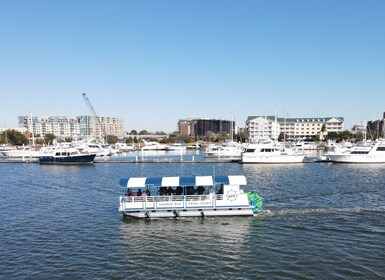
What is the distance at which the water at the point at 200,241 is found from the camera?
19.4 m

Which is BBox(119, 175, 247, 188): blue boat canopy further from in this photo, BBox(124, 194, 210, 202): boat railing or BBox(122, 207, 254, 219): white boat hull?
BBox(122, 207, 254, 219): white boat hull

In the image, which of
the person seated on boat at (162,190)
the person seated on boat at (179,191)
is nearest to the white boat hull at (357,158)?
the person seated on boat at (179,191)

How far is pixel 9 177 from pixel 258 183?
156ft

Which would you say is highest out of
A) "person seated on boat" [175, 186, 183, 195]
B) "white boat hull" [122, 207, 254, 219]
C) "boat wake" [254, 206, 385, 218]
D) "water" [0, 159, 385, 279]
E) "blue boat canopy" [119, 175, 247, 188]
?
"blue boat canopy" [119, 175, 247, 188]

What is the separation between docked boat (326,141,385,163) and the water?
41.3m

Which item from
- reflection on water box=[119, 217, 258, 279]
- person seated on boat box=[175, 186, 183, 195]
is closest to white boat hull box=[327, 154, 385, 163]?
reflection on water box=[119, 217, 258, 279]

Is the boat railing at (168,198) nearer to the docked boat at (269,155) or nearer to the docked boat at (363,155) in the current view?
the docked boat at (269,155)

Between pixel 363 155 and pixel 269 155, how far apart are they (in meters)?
22.3

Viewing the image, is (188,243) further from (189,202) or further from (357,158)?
(357,158)

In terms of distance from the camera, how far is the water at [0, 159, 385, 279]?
1942 cm

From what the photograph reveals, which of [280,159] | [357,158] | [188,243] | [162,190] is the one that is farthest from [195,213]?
[357,158]

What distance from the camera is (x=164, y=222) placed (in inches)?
1128

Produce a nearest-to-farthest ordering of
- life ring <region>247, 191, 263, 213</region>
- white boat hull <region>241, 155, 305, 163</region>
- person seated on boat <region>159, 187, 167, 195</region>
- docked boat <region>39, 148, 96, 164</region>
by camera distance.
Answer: life ring <region>247, 191, 263, 213</region> < person seated on boat <region>159, 187, 167, 195</region> < white boat hull <region>241, 155, 305, 163</region> < docked boat <region>39, 148, 96, 164</region>

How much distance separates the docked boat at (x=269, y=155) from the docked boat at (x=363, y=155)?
8880 millimetres
